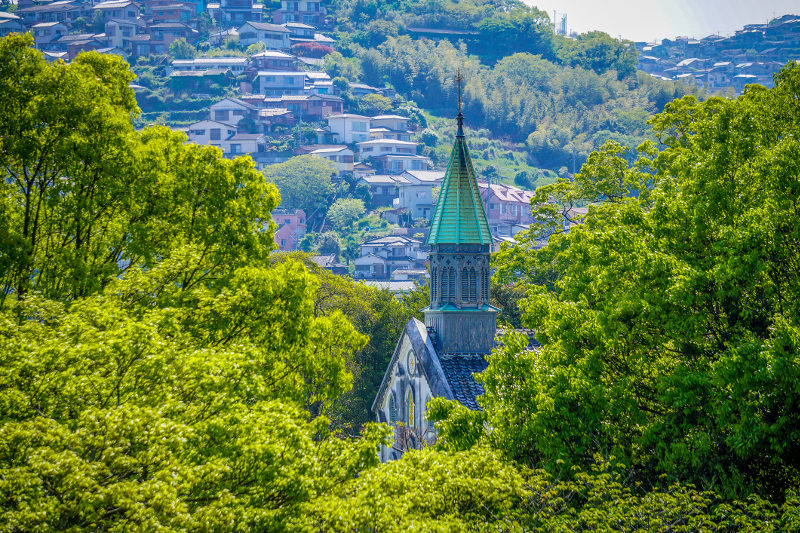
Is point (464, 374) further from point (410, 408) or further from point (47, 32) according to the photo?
point (47, 32)

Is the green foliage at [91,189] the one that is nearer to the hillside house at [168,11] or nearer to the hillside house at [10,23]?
the hillside house at [10,23]

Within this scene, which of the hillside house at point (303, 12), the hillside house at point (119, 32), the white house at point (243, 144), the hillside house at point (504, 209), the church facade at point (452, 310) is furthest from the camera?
the hillside house at point (303, 12)

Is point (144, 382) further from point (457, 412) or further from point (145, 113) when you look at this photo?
point (145, 113)

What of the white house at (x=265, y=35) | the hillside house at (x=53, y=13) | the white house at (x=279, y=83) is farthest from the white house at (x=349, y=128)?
the hillside house at (x=53, y=13)

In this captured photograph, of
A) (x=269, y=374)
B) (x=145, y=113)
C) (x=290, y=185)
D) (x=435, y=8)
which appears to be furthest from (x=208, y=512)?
(x=435, y=8)

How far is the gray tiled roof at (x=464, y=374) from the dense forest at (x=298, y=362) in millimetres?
6169

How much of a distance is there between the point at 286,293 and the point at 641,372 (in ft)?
19.4

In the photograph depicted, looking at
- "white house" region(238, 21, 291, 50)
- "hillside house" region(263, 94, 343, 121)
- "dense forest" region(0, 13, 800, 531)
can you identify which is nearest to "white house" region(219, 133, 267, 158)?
"hillside house" region(263, 94, 343, 121)

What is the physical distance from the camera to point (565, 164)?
451 feet

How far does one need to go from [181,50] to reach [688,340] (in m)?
146

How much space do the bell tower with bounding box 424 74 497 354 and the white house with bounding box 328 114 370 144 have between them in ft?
329

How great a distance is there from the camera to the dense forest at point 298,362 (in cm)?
1105

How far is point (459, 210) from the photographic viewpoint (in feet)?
88.3

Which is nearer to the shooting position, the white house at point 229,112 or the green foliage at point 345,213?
the green foliage at point 345,213
